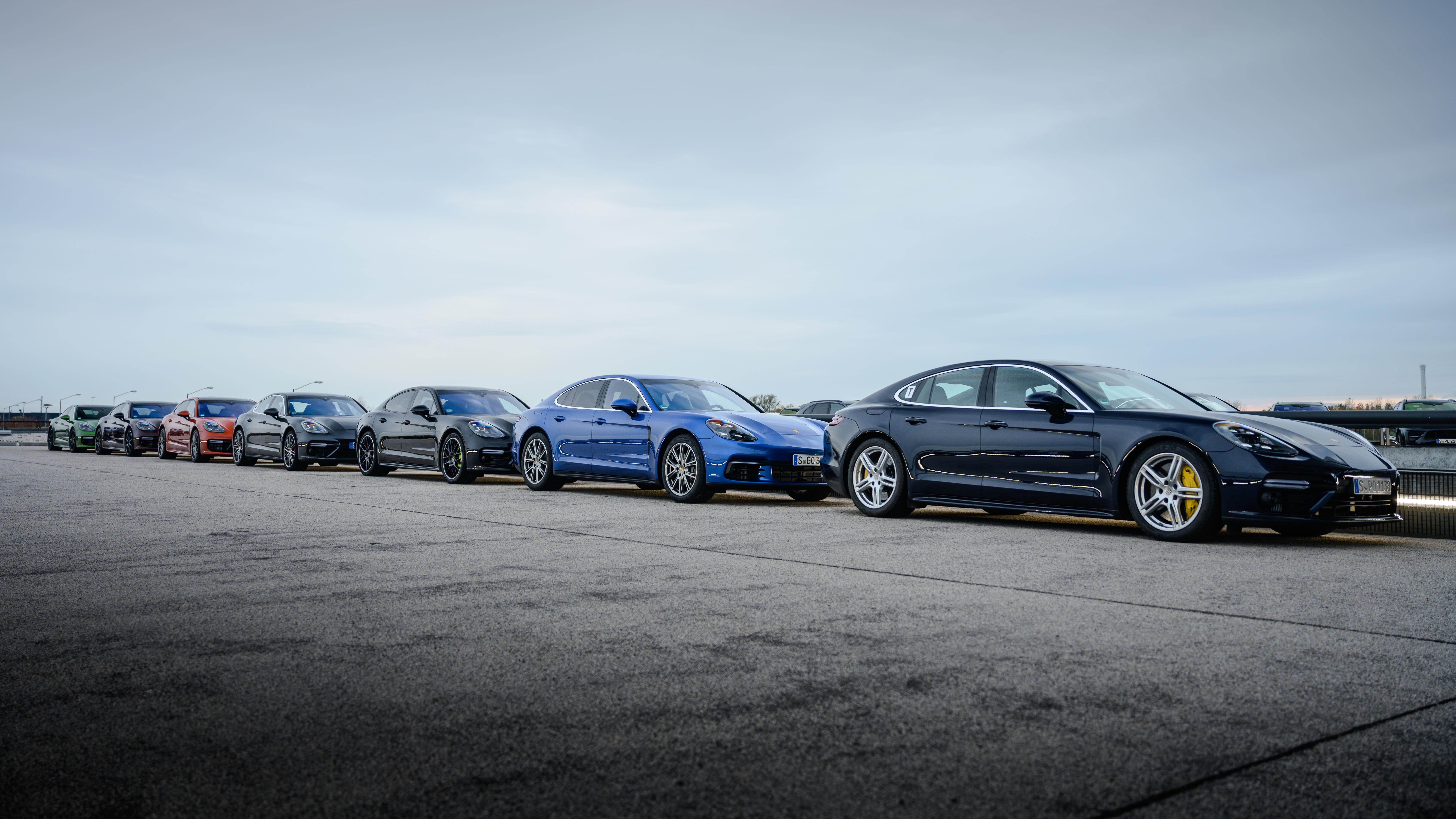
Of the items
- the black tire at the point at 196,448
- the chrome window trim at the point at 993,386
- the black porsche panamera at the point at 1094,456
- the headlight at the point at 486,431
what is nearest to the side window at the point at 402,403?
the headlight at the point at 486,431

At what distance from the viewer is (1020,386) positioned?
9852mm

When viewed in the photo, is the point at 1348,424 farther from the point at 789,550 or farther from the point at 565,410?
the point at 565,410

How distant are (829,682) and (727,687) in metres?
0.37

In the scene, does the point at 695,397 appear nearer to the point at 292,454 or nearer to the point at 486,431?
the point at 486,431

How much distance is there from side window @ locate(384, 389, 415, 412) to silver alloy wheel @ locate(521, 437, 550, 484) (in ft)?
12.2

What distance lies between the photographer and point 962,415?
10.1 meters

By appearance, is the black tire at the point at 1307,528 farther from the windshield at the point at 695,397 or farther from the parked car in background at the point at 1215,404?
the windshield at the point at 695,397

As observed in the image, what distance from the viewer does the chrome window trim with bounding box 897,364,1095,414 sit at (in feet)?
31.2

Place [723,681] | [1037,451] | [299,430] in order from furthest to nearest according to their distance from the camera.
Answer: [299,430], [1037,451], [723,681]

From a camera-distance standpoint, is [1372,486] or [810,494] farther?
[810,494]

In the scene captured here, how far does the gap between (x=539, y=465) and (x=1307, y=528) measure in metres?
9.39

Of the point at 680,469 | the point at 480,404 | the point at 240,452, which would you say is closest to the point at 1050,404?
the point at 680,469

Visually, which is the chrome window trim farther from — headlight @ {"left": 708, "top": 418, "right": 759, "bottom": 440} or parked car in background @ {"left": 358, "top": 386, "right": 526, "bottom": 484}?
parked car in background @ {"left": 358, "top": 386, "right": 526, "bottom": 484}

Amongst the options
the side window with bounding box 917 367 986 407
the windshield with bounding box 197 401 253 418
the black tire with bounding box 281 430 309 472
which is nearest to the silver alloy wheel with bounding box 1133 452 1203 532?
the side window with bounding box 917 367 986 407
